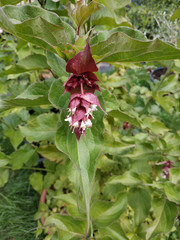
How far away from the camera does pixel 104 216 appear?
54 centimetres

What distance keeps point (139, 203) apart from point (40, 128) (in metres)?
0.39

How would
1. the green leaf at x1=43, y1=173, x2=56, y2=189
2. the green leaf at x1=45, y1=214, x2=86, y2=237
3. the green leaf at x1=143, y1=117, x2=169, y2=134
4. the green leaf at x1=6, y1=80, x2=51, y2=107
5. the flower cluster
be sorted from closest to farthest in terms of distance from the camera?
the flower cluster < the green leaf at x1=6, y1=80, x2=51, y2=107 < the green leaf at x1=45, y1=214, x2=86, y2=237 < the green leaf at x1=143, y1=117, x2=169, y2=134 < the green leaf at x1=43, y1=173, x2=56, y2=189

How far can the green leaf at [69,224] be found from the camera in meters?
0.47

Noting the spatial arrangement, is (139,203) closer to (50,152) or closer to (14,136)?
(50,152)

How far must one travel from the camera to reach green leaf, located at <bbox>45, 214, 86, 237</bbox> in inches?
18.5

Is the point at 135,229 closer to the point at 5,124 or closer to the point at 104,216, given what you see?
the point at 104,216

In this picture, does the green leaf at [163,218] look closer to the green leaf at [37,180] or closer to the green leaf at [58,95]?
the green leaf at [58,95]

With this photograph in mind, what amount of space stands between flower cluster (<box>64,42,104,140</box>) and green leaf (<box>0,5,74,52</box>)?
0.06 metres

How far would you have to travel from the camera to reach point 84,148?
327 millimetres

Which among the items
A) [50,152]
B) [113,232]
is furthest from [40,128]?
[113,232]

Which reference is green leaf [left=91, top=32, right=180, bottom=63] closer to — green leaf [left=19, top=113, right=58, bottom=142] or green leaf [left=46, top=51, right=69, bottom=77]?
green leaf [left=46, top=51, right=69, bottom=77]

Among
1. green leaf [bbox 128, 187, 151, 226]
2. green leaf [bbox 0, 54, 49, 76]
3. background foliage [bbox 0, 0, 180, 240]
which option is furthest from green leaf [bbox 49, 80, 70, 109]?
green leaf [bbox 128, 187, 151, 226]

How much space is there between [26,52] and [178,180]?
2.28 feet

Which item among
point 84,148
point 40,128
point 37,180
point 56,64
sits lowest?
point 37,180
